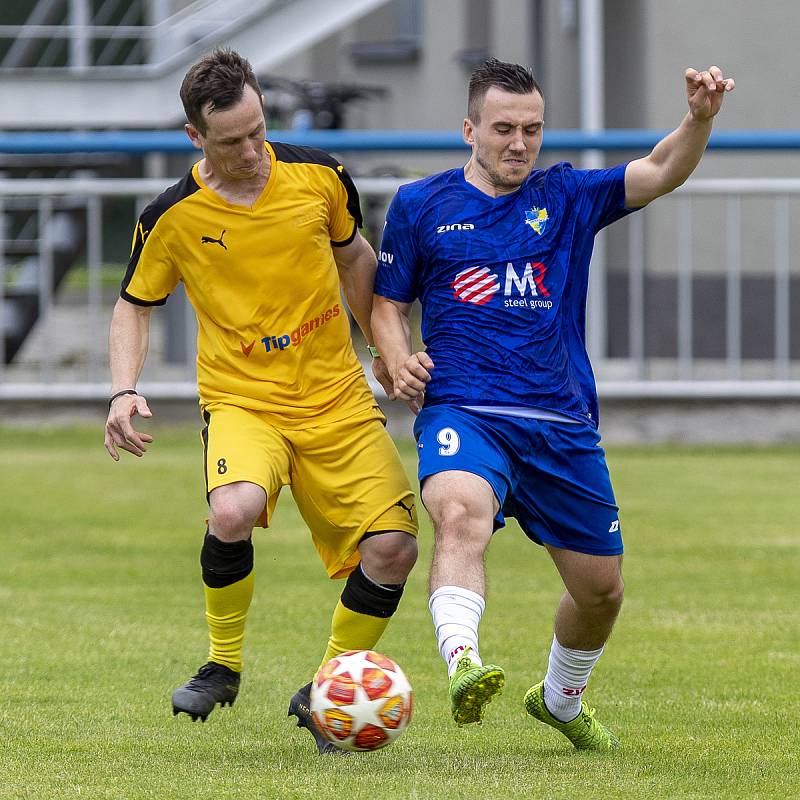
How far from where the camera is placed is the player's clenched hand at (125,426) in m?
4.64

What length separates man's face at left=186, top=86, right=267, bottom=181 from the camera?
464 centimetres

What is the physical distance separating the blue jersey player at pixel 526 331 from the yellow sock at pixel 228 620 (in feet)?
2.43

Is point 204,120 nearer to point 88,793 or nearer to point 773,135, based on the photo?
point 88,793

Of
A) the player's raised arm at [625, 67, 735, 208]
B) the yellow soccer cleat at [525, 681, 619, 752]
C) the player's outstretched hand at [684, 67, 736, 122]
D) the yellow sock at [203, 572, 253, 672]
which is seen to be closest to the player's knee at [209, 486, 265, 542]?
the yellow sock at [203, 572, 253, 672]

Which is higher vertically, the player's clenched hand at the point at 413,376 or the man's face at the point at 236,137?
the man's face at the point at 236,137

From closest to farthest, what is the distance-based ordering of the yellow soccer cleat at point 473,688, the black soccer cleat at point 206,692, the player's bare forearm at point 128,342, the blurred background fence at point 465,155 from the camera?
the yellow soccer cleat at point 473,688 → the black soccer cleat at point 206,692 → the player's bare forearm at point 128,342 → the blurred background fence at point 465,155

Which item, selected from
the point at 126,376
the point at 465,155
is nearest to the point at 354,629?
the point at 126,376

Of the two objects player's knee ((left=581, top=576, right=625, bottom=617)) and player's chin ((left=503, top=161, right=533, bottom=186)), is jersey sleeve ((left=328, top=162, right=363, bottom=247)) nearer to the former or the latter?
player's chin ((left=503, top=161, right=533, bottom=186))

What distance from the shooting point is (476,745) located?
180 inches

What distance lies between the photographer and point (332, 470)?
192 inches

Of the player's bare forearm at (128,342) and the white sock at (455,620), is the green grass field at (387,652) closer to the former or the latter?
the white sock at (455,620)

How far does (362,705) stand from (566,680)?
28.9 inches

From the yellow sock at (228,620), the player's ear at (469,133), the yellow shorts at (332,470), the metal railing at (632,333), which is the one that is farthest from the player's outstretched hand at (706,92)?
the metal railing at (632,333)

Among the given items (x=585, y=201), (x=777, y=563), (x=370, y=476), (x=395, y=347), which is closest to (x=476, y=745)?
(x=370, y=476)
